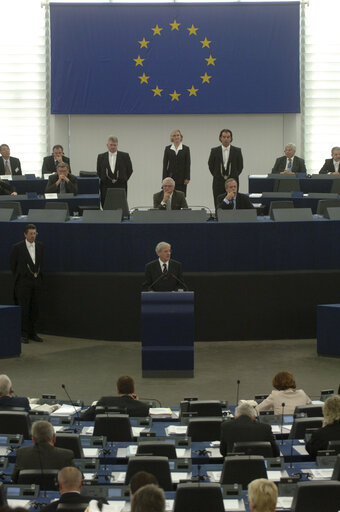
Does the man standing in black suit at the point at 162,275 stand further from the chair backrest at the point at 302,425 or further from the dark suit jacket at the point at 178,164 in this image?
the dark suit jacket at the point at 178,164

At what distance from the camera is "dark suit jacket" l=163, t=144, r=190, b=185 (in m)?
18.0

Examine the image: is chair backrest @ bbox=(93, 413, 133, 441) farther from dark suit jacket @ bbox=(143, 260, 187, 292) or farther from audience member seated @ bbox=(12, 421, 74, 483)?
dark suit jacket @ bbox=(143, 260, 187, 292)

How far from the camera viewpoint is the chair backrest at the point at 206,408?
905 cm

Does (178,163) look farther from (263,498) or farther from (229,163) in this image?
(263,498)

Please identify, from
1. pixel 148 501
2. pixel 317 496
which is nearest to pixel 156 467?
pixel 317 496

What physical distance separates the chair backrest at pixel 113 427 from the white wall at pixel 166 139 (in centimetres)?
1563

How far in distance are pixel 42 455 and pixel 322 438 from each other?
7.04 feet

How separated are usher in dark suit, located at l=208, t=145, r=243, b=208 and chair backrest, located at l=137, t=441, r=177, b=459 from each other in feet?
35.3

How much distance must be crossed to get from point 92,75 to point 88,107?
73 cm

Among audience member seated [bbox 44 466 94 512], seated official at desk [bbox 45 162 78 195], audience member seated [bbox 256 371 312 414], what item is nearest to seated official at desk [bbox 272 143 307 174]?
seated official at desk [bbox 45 162 78 195]

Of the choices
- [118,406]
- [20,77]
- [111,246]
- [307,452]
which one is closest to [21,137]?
[20,77]

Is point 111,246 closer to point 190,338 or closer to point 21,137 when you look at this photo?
point 190,338

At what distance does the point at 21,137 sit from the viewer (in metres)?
23.7

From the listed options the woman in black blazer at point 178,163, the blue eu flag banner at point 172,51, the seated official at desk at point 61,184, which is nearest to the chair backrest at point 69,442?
the seated official at desk at point 61,184
